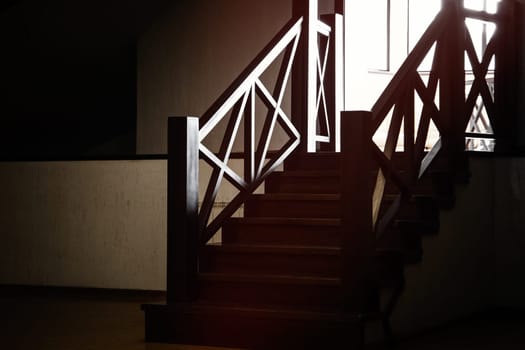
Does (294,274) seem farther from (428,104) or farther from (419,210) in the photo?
(428,104)

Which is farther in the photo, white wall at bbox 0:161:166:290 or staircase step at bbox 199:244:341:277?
white wall at bbox 0:161:166:290

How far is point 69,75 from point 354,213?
4.26 meters

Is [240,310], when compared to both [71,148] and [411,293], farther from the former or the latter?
[71,148]

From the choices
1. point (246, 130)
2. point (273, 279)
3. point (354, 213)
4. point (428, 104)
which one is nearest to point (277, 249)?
point (273, 279)

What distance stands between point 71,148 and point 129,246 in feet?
7.63

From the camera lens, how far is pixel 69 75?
348 inches

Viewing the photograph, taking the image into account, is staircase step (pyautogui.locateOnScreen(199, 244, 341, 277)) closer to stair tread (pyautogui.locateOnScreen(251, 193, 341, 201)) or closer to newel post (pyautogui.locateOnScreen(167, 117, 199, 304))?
newel post (pyautogui.locateOnScreen(167, 117, 199, 304))

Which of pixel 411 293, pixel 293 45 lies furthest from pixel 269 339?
pixel 293 45

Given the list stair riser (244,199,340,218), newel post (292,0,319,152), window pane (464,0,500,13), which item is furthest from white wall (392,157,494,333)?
window pane (464,0,500,13)

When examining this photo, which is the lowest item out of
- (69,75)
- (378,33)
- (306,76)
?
(306,76)

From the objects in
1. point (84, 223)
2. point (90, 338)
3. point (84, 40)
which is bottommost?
point (90, 338)

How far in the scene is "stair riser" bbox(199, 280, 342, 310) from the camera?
5.47m

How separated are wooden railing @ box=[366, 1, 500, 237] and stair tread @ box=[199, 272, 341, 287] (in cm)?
40

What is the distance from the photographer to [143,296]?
Answer: 7.76 m
